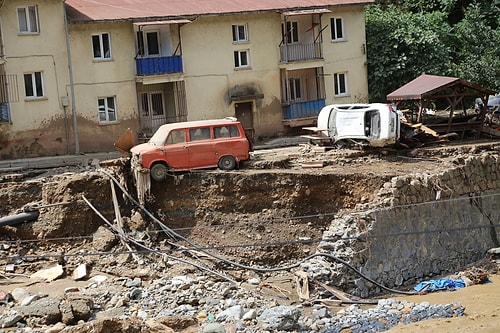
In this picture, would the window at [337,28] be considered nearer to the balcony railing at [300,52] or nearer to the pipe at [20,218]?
the balcony railing at [300,52]

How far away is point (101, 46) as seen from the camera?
37.3 metres

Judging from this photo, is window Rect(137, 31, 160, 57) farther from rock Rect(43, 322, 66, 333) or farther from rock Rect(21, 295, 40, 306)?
rock Rect(43, 322, 66, 333)

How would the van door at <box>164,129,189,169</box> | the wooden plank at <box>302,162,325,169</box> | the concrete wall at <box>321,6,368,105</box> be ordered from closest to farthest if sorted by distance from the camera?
the van door at <box>164,129,189,169</box>, the wooden plank at <box>302,162,325,169</box>, the concrete wall at <box>321,6,368,105</box>

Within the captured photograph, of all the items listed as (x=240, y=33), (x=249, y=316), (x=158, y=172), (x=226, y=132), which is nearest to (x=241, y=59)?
(x=240, y=33)

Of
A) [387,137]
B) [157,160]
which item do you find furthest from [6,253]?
[387,137]

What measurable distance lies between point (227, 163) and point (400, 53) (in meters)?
17.1

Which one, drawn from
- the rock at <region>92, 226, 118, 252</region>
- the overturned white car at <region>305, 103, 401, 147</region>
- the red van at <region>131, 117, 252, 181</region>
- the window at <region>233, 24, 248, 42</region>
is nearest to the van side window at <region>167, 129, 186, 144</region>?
the red van at <region>131, 117, 252, 181</region>

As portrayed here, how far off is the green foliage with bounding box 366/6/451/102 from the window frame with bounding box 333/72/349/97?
1.34 m

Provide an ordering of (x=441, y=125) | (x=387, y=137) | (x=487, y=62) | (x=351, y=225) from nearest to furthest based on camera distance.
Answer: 1. (x=351, y=225)
2. (x=387, y=137)
3. (x=441, y=125)
4. (x=487, y=62)

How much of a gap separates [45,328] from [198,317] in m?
3.61

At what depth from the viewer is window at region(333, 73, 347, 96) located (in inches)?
1677

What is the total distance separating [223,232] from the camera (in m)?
27.0

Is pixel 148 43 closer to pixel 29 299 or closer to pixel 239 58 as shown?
pixel 239 58

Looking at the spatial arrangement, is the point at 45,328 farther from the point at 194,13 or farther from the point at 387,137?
the point at 194,13
